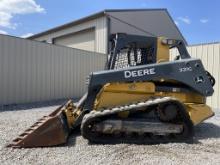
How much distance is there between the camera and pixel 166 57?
718cm

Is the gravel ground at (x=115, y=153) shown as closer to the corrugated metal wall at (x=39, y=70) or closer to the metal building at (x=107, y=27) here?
the corrugated metal wall at (x=39, y=70)

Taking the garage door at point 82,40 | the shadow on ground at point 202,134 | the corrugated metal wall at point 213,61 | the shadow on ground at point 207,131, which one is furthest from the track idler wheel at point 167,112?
the garage door at point 82,40

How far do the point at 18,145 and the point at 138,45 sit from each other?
3.11m

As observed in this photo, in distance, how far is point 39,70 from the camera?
1469cm

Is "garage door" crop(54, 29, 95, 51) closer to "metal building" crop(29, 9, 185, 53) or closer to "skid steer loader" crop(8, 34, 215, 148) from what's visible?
"metal building" crop(29, 9, 185, 53)

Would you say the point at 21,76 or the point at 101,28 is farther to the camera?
the point at 101,28

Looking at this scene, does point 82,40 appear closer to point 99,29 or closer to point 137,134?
point 99,29

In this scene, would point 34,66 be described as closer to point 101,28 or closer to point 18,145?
point 101,28

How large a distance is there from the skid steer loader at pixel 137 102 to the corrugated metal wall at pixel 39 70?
20.7ft

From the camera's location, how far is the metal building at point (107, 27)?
68.1 feet

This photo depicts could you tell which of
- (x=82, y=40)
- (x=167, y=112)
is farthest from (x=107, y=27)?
(x=167, y=112)

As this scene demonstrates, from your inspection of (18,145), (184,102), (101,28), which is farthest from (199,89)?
(101,28)

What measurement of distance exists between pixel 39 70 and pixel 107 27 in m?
6.96

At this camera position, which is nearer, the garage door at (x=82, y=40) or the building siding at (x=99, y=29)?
the building siding at (x=99, y=29)
